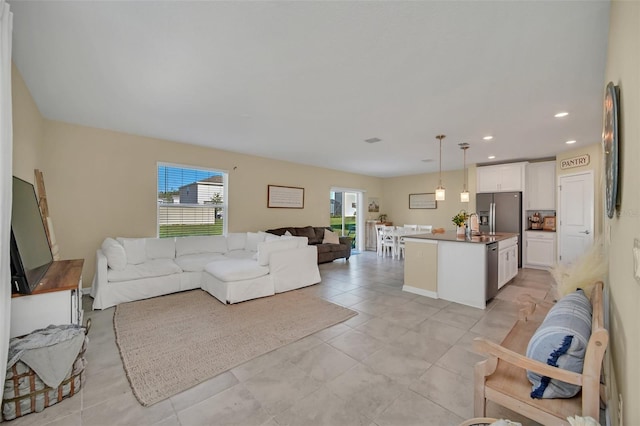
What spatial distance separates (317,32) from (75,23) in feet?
5.65

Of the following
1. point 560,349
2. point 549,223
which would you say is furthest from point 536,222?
point 560,349

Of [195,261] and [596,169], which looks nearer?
[195,261]

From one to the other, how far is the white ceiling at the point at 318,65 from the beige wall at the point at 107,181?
0.34 meters

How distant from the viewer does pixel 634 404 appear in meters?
0.85

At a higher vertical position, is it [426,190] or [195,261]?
[426,190]

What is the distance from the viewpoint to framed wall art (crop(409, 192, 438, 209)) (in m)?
8.54

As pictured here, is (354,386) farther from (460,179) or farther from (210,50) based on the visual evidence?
(460,179)

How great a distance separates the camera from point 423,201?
8.74 metres

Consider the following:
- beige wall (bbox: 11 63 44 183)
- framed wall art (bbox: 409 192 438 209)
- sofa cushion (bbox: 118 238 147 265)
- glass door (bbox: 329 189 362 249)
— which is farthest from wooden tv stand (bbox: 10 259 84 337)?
framed wall art (bbox: 409 192 438 209)

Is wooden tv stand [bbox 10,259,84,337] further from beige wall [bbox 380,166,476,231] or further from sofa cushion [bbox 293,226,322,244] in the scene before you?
beige wall [bbox 380,166,476,231]

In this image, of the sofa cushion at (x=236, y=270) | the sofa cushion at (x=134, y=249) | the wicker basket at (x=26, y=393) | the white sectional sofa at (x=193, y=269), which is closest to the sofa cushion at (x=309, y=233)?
the white sectional sofa at (x=193, y=269)

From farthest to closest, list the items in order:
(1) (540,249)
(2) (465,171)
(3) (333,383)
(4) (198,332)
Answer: (2) (465,171) < (1) (540,249) < (4) (198,332) < (3) (333,383)

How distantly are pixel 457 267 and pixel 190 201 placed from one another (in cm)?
486

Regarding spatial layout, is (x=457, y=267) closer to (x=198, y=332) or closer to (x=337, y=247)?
(x=337, y=247)
